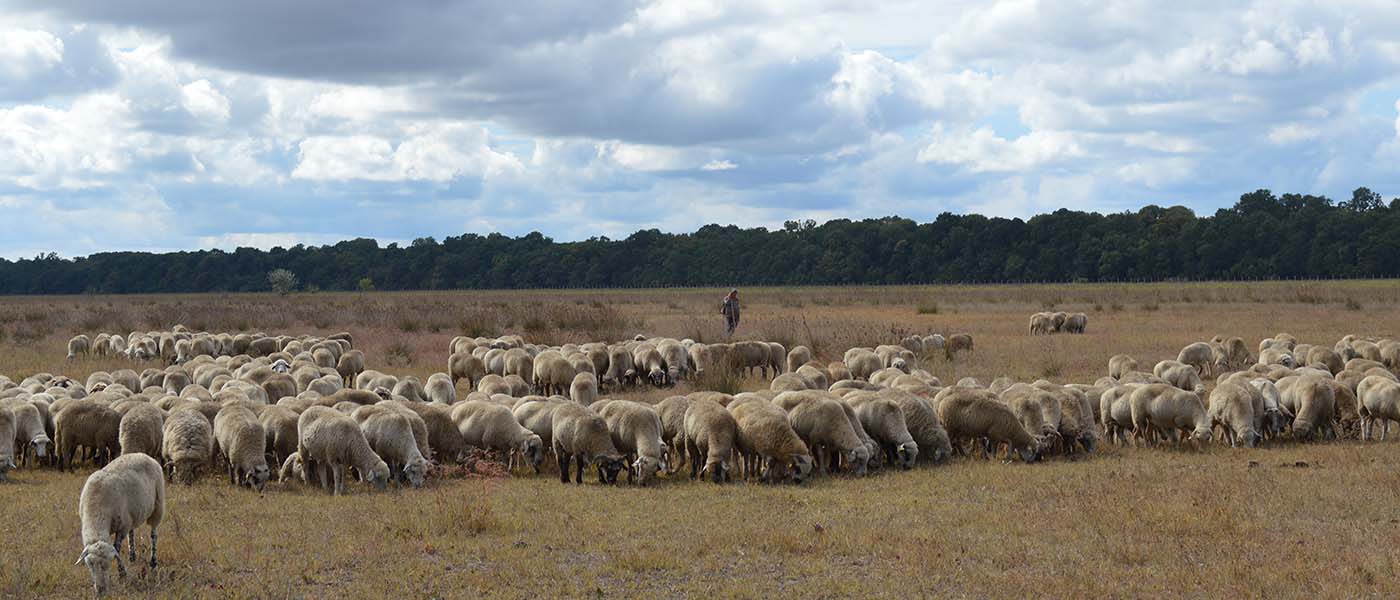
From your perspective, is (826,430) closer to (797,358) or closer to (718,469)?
(718,469)

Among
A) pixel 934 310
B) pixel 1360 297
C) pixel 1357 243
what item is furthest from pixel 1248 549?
pixel 1357 243

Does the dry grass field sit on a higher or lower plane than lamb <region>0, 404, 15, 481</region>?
lower

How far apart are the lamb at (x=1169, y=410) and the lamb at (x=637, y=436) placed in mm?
6590

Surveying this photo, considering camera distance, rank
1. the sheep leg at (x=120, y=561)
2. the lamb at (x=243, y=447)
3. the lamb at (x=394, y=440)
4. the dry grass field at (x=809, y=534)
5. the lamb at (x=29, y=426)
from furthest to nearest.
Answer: the lamb at (x=29, y=426), the lamb at (x=394, y=440), the lamb at (x=243, y=447), the dry grass field at (x=809, y=534), the sheep leg at (x=120, y=561)

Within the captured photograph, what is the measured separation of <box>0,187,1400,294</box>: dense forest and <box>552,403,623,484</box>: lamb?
97545mm

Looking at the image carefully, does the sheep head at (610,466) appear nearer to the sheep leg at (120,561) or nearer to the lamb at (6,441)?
the sheep leg at (120,561)

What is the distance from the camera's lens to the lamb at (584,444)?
43.8 ft

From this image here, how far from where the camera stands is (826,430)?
13906 millimetres

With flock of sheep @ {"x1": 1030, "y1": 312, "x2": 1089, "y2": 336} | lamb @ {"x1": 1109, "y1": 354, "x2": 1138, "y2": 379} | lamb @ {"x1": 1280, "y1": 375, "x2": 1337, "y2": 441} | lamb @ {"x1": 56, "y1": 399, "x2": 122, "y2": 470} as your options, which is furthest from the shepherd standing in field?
lamb @ {"x1": 56, "y1": 399, "x2": 122, "y2": 470}

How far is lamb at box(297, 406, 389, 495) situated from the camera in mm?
12555

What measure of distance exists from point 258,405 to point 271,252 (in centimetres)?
14834

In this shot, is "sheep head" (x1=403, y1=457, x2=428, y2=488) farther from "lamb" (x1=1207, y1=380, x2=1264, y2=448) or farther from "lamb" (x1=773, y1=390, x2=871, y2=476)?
"lamb" (x1=1207, y1=380, x2=1264, y2=448)

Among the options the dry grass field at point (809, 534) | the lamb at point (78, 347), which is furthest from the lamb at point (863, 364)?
the lamb at point (78, 347)

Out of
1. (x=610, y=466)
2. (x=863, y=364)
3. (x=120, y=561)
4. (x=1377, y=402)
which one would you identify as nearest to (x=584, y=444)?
(x=610, y=466)
